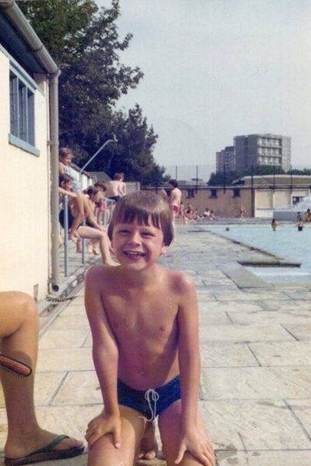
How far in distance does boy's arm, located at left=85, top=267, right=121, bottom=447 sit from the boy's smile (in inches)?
7.3

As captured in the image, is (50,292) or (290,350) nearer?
(290,350)

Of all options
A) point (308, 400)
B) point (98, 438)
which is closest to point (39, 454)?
point (98, 438)

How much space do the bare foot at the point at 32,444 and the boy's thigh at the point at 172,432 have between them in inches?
18.9

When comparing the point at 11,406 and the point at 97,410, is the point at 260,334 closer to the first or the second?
the point at 97,410

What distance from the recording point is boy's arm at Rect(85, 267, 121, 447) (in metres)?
2.26

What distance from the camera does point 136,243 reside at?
2.23 metres

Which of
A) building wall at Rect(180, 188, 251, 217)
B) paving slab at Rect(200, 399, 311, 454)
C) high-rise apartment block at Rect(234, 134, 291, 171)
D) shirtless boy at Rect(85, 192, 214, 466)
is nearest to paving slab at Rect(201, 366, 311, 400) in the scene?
paving slab at Rect(200, 399, 311, 454)

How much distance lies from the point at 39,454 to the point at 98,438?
0.47 meters

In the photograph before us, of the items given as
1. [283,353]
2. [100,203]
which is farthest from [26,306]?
[100,203]

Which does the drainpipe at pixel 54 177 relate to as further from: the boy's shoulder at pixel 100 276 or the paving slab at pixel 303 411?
the boy's shoulder at pixel 100 276

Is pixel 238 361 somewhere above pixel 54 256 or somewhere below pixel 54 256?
below

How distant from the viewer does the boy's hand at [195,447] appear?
2.21 m

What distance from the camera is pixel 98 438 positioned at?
2.24 metres

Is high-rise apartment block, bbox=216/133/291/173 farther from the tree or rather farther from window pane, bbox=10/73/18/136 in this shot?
window pane, bbox=10/73/18/136
